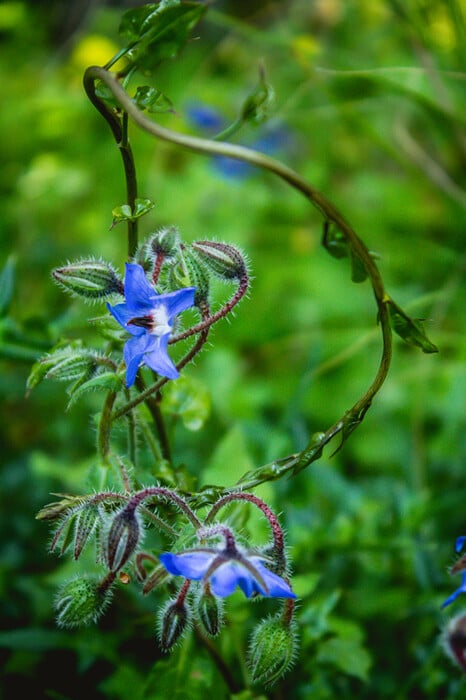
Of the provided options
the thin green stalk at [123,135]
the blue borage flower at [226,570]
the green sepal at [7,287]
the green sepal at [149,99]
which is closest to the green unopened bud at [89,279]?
the thin green stalk at [123,135]

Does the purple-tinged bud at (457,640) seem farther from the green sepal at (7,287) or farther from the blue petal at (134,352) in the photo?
the green sepal at (7,287)

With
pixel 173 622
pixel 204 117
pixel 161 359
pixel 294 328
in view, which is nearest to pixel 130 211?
pixel 161 359

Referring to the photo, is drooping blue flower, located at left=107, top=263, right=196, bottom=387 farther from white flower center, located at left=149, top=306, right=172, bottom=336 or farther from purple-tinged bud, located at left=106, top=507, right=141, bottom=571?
purple-tinged bud, located at left=106, top=507, right=141, bottom=571

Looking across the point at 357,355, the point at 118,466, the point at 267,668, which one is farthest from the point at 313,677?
the point at 357,355

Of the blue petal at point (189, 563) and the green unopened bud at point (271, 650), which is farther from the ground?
the blue petal at point (189, 563)

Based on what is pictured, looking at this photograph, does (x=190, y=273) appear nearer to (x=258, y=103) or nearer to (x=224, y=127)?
(x=258, y=103)

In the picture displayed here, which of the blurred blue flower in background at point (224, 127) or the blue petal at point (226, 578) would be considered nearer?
the blue petal at point (226, 578)
